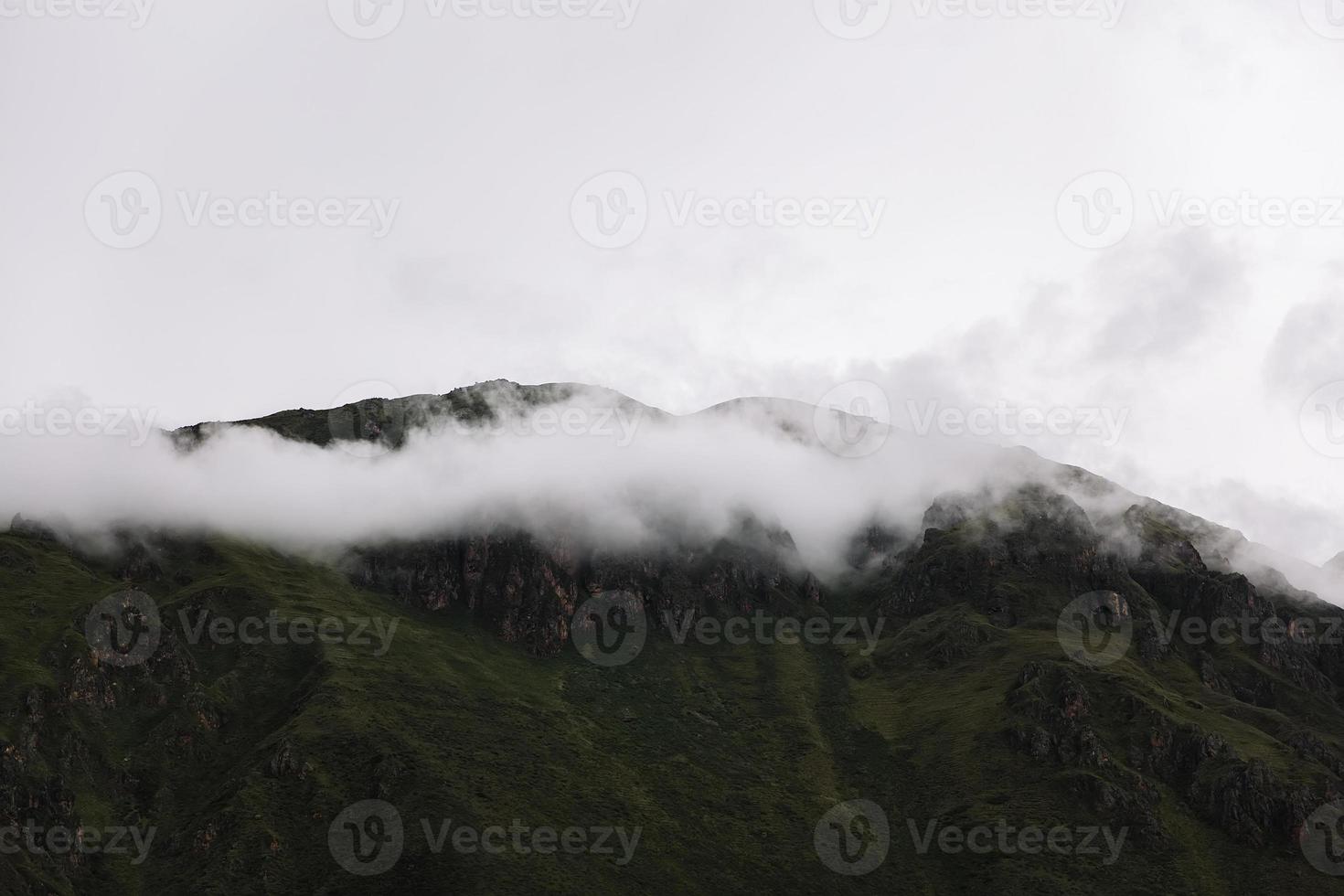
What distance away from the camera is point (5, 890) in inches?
7475
